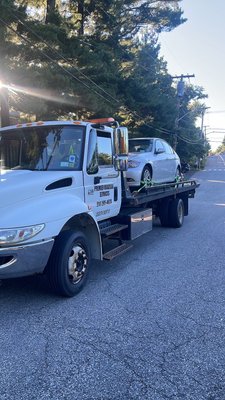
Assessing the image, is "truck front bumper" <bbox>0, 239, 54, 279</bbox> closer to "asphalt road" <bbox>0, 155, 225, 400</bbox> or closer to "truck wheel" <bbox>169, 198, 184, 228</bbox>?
"asphalt road" <bbox>0, 155, 225, 400</bbox>

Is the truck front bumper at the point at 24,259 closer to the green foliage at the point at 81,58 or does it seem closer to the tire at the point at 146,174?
the tire at the point at 146,174

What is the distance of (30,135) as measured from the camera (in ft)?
18.5

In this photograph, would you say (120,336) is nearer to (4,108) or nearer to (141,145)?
(141,145)

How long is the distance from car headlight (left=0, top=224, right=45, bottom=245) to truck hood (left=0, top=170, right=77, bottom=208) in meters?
0.32

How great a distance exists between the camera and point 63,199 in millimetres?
4766

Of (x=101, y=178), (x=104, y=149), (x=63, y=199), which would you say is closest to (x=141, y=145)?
(x=104, y=149)

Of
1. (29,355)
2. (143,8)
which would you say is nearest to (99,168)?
(29,355)

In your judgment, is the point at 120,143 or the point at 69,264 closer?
the point at 69,264

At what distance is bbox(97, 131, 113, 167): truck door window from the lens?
5.83 meters

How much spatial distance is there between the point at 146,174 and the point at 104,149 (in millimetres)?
3283

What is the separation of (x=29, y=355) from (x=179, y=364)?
1363 mm

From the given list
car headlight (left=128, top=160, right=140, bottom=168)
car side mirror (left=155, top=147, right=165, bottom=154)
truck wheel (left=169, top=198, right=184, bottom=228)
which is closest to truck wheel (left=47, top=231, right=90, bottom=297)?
car headlight (left=128, top=160, right=140, bottom=168)

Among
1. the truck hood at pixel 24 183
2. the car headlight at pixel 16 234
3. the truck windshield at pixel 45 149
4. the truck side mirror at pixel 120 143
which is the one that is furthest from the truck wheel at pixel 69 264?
the truck side mirror at pixel 120 143

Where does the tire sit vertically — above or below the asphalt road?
above
